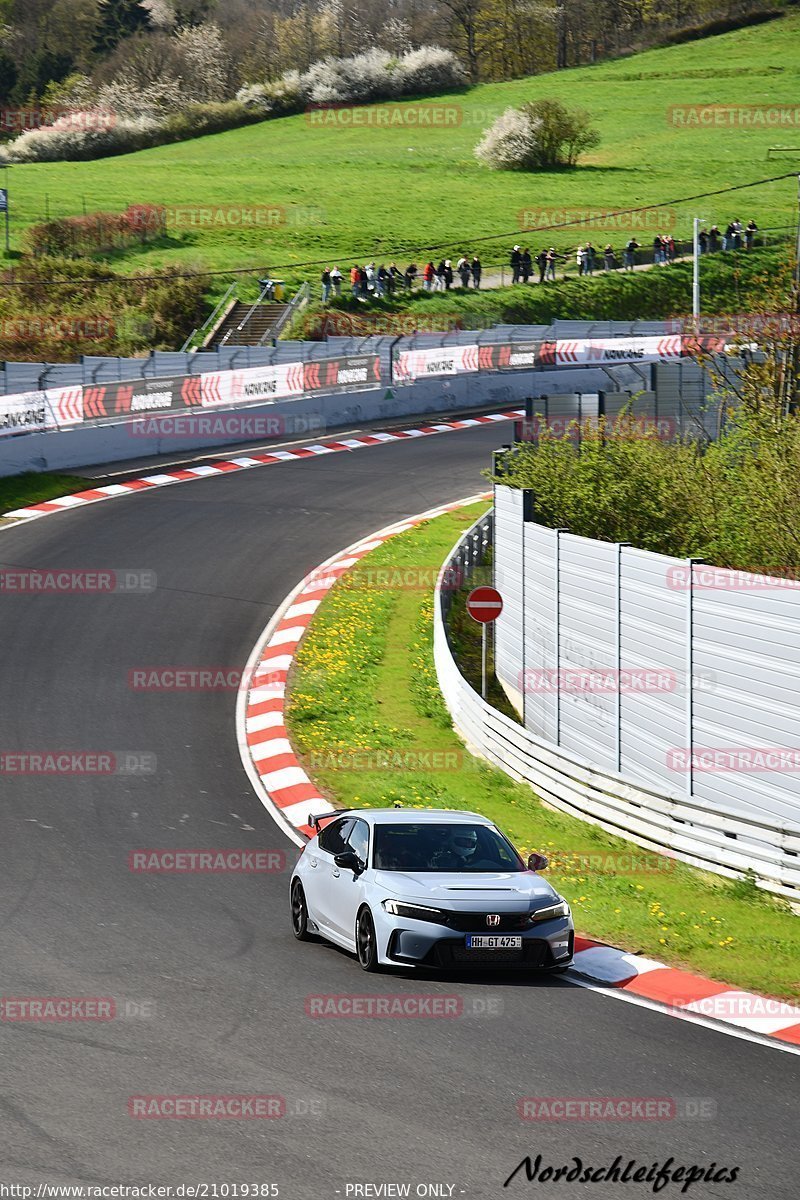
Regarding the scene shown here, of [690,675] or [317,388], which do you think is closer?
[690,675]

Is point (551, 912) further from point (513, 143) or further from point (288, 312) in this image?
point (513, 143)

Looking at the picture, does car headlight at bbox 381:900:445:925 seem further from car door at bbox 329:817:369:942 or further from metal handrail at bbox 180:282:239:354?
metal handrail at bbox 180:282:239:354

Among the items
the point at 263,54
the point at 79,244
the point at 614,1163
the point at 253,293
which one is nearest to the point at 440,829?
the point at 614,1163

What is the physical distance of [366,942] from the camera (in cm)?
1144

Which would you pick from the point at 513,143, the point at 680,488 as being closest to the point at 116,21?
the point at 513,143

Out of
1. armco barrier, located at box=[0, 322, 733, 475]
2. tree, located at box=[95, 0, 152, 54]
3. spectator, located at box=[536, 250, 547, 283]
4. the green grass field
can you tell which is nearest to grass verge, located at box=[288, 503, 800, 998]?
armco barrier, located at box=[0, 322, 733, 475]

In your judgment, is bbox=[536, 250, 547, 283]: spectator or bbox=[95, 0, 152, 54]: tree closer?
bbox=[536, 250, 547, 283]: spectator

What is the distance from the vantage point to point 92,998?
408 inches

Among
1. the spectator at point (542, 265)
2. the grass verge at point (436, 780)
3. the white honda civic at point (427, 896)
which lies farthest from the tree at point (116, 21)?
the white honda civic at point (427, 896)

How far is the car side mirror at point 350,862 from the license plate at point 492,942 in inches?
45.9

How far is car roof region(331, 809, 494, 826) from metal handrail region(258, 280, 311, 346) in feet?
155

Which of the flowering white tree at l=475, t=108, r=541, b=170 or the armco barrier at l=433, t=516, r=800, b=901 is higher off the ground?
the flowering white tree at l=475, t=108, r=541, b=170

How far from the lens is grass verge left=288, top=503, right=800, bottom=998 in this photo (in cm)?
1259

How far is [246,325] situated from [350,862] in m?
52.1
